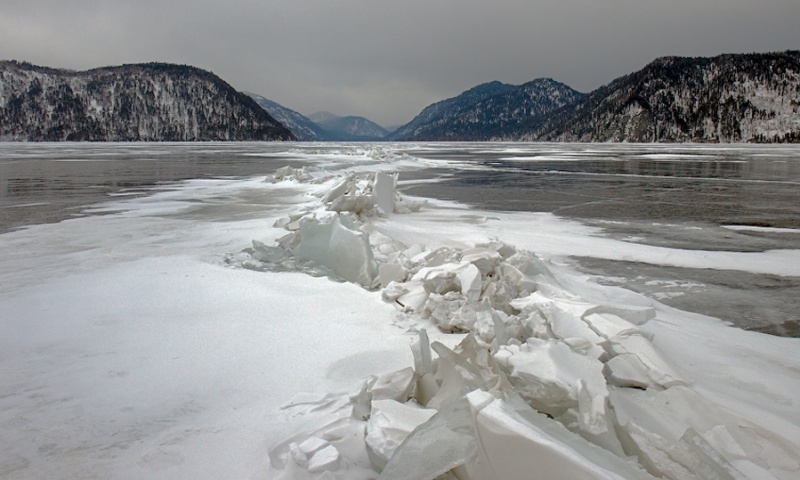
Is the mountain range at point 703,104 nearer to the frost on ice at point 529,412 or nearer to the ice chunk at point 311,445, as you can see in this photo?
the frost on ice at point 529,412

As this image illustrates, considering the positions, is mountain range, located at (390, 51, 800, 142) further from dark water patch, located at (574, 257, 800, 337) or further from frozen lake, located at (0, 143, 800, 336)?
dark water patch, located at (574, 257, 800, 337)

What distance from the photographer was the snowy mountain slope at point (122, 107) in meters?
119

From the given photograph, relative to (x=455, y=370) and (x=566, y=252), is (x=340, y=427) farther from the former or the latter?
(x=566, y=252)

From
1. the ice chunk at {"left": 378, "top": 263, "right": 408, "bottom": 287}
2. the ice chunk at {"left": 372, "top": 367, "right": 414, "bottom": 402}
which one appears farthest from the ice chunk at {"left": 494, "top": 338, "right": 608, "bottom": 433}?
the ice chunk at {"left": 378, "top": 263, "right": 408, "bottom": 287}

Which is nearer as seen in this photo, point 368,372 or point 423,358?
point 423,358

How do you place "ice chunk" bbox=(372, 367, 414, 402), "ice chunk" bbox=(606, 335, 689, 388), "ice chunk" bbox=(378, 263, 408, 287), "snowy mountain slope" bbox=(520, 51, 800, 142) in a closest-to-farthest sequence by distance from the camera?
"ice chunk" bbox=(372, 367, 414, 402), "ice chunk" bbox=(606, 335, 689, 388), "ice chunk" bbox=(378, 263, 408, 287), "snowy mountain slope" bbox=(520, 51, 800, 142)

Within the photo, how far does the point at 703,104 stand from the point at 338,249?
136541 millimetres

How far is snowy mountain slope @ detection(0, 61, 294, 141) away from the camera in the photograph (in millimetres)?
118625

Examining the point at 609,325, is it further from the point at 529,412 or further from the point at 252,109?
the point at 252,109

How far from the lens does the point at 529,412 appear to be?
5.65 ft

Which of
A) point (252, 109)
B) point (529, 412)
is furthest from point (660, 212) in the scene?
point (252, 109)

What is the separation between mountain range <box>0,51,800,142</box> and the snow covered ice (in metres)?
121

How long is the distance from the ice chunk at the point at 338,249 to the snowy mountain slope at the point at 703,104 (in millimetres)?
120046

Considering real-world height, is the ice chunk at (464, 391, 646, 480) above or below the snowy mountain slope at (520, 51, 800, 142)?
below
